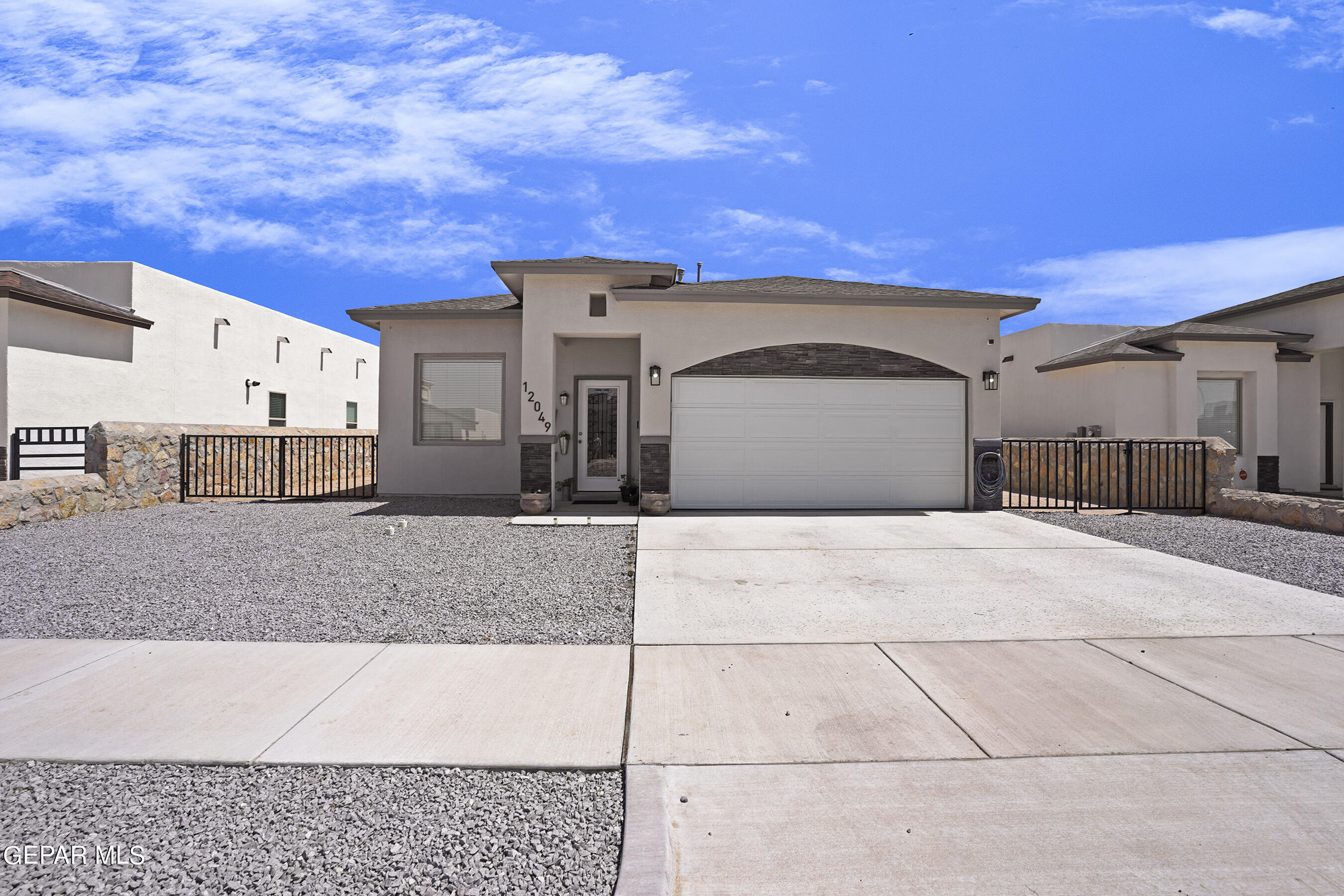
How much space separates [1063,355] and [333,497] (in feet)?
62.7

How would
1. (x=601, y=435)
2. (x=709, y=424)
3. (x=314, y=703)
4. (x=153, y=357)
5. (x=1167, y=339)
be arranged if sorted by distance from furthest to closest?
(x=153, y=357) < (x=1167, y=339) < (x=601, y=435) < (x=709, y=424) < (x=314, y=703)

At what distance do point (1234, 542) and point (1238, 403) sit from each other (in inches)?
391

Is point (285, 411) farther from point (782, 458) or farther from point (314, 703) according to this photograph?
point (314, 703)

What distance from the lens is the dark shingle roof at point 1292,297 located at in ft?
50.3

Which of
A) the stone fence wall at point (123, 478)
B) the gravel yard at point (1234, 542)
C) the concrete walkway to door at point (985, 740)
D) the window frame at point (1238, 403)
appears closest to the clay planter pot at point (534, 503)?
the stone fence wall at point (123, 478)

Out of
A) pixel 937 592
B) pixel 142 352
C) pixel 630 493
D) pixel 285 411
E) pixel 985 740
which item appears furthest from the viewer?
pixel 285 411

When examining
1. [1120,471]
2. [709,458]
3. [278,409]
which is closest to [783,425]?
[709,458]

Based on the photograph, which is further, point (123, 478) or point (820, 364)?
point (820, 364)

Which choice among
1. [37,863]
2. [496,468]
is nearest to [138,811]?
[37,863]

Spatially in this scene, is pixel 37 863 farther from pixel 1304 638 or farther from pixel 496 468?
pixel 496 468

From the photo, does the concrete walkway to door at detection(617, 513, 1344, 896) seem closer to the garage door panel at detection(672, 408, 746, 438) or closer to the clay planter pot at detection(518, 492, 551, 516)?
the clay planter pot at detection(518, 492, 551, 516)

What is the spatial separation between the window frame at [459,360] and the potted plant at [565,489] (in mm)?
1762

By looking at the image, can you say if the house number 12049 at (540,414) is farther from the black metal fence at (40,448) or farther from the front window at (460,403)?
the black metal fence at (40,448)

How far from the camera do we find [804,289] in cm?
→ 1206
